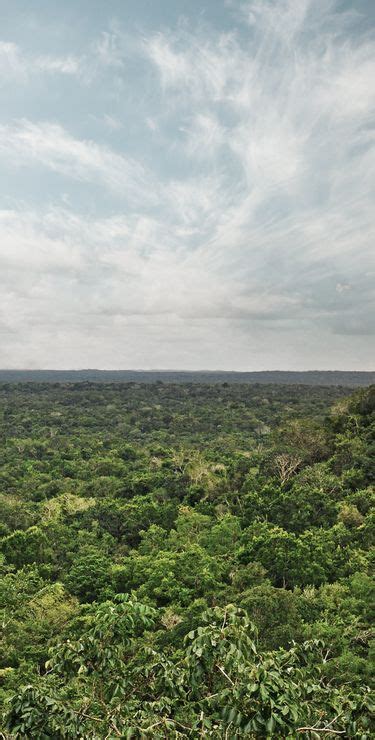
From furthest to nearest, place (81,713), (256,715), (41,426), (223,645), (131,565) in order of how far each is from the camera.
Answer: (41,426) → (131,565) → (81,713) → (223,645) → (256,715)

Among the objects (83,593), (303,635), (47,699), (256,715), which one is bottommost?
(83,593)

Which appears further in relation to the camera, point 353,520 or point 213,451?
point 213,451

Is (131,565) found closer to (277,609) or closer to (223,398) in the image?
(277,609)

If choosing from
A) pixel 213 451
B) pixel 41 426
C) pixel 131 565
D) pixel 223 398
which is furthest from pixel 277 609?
pixel 223 398

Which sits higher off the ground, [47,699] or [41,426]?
[47,699]

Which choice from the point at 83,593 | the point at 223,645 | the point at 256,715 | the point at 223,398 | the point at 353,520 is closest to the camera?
the point at 256,715

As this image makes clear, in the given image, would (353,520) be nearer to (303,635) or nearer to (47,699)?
(303,635)

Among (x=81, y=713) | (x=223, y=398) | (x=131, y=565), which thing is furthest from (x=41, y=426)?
(x=81, y=713)
